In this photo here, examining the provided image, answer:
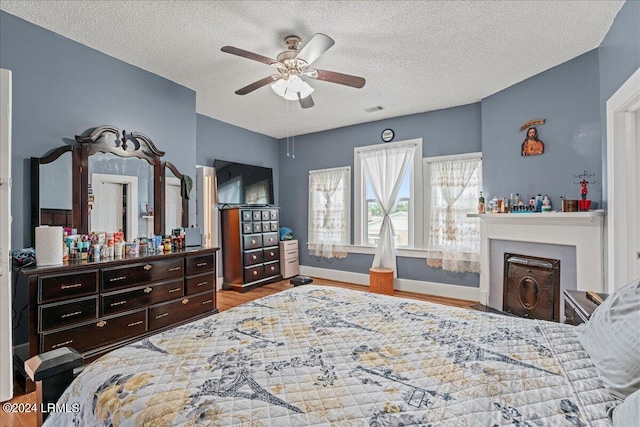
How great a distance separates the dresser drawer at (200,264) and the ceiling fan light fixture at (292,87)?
188 centimetres

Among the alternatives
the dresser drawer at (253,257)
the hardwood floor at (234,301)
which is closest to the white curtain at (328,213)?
the hardwood floor at (234,301)

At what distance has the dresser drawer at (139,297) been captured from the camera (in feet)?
8.44

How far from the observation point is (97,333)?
8.21 feet

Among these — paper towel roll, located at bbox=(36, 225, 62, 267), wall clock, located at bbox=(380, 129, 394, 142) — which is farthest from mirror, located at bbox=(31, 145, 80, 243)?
wall clock, located at bbox=(380, 129, 394, 142)

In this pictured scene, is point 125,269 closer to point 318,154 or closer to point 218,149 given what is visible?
point 218,149

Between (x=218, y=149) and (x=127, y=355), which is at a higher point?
(x=218, y=149)

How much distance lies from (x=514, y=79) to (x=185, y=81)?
3.67 metres

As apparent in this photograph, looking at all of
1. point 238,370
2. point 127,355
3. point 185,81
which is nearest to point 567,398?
point 238,370

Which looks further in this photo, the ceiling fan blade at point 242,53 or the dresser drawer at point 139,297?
the dresser drawer at point 139,297

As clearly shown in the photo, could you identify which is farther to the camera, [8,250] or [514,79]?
[514,79]

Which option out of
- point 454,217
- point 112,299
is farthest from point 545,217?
point 112,299

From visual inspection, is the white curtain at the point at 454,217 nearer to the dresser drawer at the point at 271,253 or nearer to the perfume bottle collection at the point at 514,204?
the perfume bottle collection at the point at 514,204

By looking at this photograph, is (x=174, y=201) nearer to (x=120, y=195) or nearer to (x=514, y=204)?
(x=120, y=195)

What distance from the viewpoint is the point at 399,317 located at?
1.72 m
